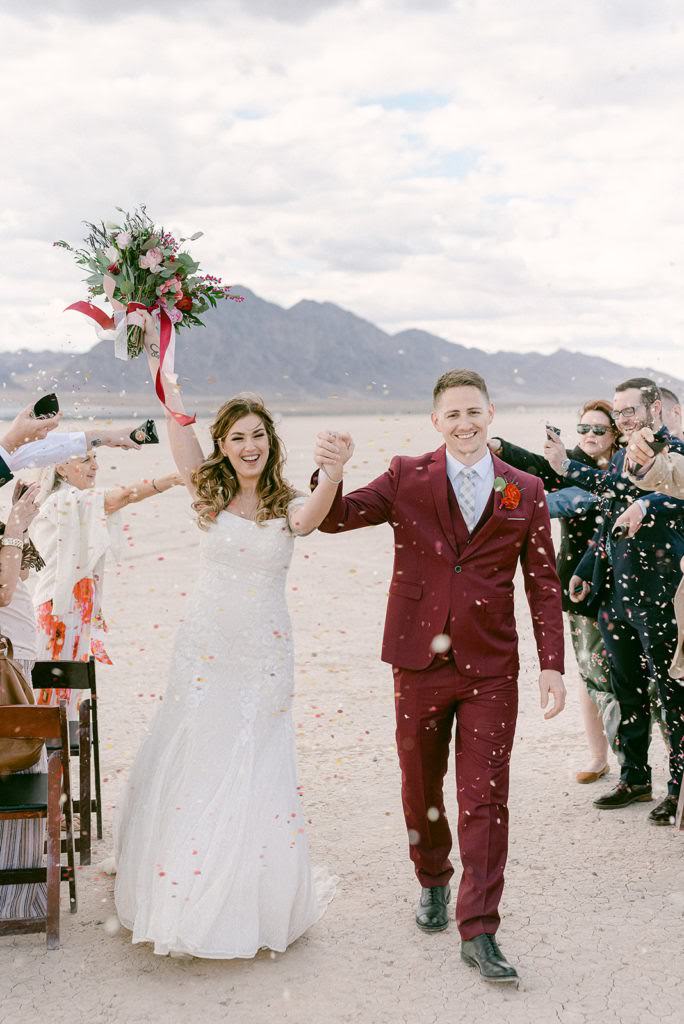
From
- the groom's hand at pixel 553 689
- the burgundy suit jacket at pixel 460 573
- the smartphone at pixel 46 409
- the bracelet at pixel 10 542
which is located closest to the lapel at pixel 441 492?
the burgundy suit jacket at pixel 460 573

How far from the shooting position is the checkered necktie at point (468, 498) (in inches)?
179

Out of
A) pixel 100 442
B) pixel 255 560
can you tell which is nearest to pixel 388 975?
pixel 255 560

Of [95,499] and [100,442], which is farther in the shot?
[95,499]

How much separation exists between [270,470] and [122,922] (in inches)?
83.2

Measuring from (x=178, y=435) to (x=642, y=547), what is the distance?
8.70ft

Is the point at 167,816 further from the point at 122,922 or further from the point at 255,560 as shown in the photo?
the point at 255,560

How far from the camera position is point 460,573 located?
4449 millimetres

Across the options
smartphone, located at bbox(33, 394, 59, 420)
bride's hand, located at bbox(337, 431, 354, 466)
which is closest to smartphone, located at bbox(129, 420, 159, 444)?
smartphone, located at bbox(33, 394, 59, 420)

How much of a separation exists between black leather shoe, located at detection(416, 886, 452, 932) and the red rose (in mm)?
1804

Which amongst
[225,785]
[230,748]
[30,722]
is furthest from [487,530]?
[30,722]

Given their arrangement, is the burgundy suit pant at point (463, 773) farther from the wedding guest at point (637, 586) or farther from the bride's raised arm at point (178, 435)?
the wedding guest at point (637, 586)

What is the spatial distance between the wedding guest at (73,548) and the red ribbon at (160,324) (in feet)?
4.61

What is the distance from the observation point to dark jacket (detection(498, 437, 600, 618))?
604 cm

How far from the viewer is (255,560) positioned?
4.57 meters
